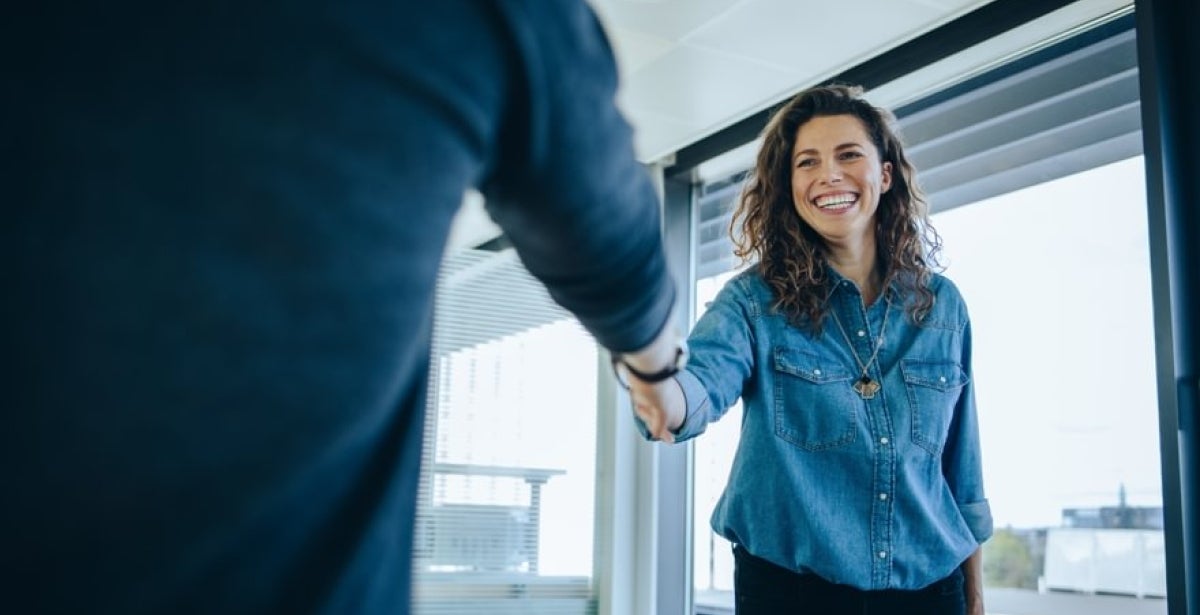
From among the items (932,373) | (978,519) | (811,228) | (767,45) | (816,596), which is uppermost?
(767,45)

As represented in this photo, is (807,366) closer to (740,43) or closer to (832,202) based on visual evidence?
(832,202)

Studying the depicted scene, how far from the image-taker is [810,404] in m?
1.95

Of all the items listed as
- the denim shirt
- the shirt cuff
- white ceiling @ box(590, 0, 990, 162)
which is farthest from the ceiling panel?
the shirt cuff

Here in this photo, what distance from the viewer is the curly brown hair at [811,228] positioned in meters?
2.04

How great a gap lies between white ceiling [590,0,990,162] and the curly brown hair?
865 mm

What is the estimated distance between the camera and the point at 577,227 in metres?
0.58

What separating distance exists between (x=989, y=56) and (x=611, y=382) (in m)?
1.91

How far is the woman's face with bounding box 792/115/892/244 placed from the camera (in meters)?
2.13

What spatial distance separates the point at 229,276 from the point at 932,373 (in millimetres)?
1758

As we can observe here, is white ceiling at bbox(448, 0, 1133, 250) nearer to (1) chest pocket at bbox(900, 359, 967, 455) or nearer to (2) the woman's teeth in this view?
(2) the woman's teeth

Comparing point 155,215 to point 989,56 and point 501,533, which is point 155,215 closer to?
point 989,56

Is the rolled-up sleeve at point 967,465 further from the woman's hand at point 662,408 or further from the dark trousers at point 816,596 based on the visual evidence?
the woman's hand at point 662,408

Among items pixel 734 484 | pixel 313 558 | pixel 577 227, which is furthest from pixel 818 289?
pixel 313 558

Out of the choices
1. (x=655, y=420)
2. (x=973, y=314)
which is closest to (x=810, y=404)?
(x=655, y=420)
